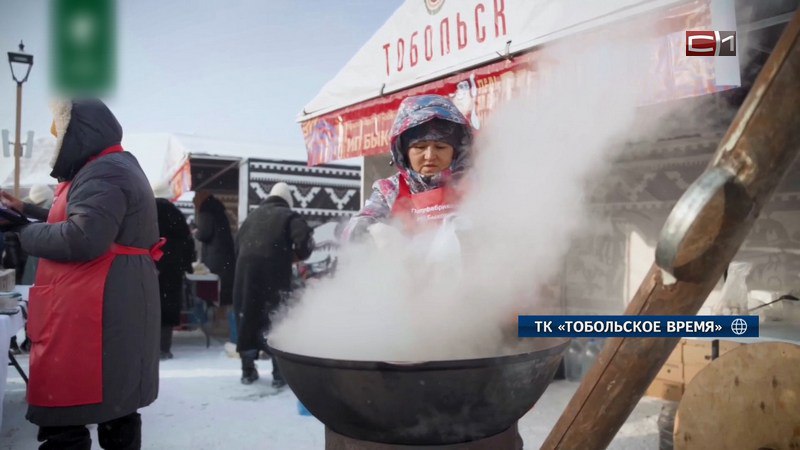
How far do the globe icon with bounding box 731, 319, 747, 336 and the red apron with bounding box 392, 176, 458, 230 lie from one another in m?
1.01

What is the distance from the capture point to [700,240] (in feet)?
3.60

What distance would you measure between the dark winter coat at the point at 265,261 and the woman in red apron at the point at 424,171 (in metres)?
2.55

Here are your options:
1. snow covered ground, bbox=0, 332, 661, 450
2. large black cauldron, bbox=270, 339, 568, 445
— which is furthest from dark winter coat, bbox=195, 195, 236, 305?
large black cauldron, bbox=270, 339, 568, 445

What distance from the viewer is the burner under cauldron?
4.65ft

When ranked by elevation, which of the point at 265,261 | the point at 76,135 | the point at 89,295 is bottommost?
the point at 89,295

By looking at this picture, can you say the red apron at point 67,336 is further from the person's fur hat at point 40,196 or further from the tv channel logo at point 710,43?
the person's fur hat at point 40,196

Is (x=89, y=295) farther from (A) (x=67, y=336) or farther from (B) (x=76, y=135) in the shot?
(B) (x=76, y=135)

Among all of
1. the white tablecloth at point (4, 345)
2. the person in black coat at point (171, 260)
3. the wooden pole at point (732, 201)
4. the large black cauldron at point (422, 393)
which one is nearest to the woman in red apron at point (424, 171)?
the large black cauldron at point (422, 393)

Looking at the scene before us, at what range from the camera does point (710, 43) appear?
2.22m

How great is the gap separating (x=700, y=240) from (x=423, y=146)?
1.10m

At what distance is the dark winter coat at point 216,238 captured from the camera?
5883 mm

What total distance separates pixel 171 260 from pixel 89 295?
3.40 metres

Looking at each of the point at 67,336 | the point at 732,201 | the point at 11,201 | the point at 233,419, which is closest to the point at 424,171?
the point at 732,201

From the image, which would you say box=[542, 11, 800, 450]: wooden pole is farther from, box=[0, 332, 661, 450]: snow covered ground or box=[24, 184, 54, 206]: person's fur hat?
box=[24, 184, 54, 206]: person's fur hat
